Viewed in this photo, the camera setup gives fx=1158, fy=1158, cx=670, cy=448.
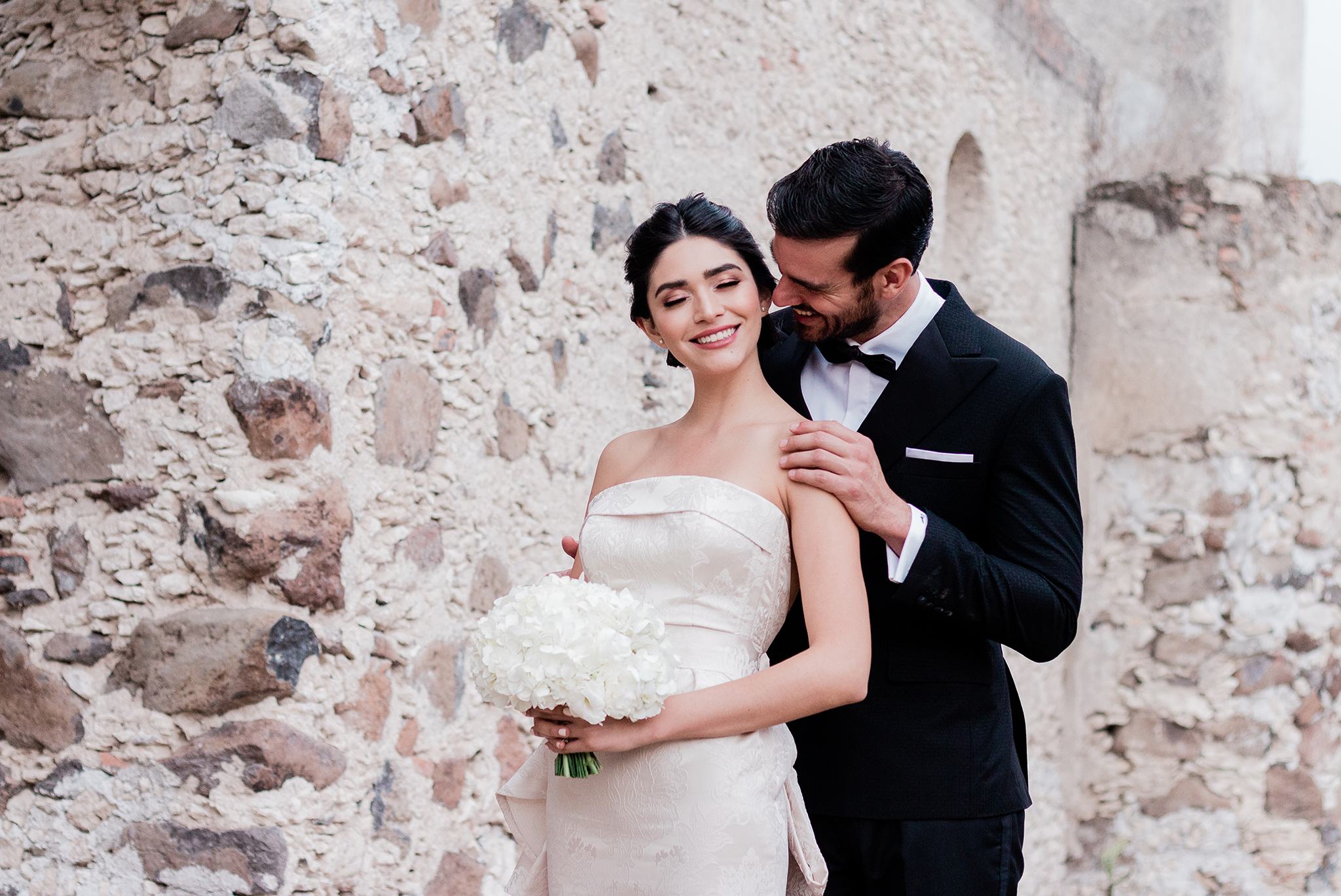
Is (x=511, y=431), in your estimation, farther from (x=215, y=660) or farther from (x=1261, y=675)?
(x=1261, y=675)

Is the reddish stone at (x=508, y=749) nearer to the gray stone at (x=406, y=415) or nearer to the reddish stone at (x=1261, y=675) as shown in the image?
the gray stone at (x=406, y=415)

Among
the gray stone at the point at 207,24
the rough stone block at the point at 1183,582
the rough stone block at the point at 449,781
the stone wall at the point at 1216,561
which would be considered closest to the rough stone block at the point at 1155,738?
the stone wall at the point at 1216,561

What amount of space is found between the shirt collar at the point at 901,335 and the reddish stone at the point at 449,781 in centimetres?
162

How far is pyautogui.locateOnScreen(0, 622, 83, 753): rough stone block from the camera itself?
264 cm

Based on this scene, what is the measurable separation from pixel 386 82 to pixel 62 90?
2.54 feet

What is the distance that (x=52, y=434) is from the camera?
8.87ft

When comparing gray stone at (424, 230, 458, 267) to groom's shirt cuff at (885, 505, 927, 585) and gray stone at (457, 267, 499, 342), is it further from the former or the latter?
groom's shirt cuff at (885, 505, 927, 585)

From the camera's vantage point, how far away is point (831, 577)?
1.86 metres

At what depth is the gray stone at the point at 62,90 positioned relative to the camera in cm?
277

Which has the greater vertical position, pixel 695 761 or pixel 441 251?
pixel 441 251

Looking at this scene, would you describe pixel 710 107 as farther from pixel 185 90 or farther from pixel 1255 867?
pixel 1255 867

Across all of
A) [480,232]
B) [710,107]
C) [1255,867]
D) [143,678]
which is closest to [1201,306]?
[1255,867]

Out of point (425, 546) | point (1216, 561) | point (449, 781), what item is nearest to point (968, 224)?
point (1216, 561)

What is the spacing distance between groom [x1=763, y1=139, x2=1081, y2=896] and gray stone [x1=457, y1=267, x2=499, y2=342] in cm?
119
